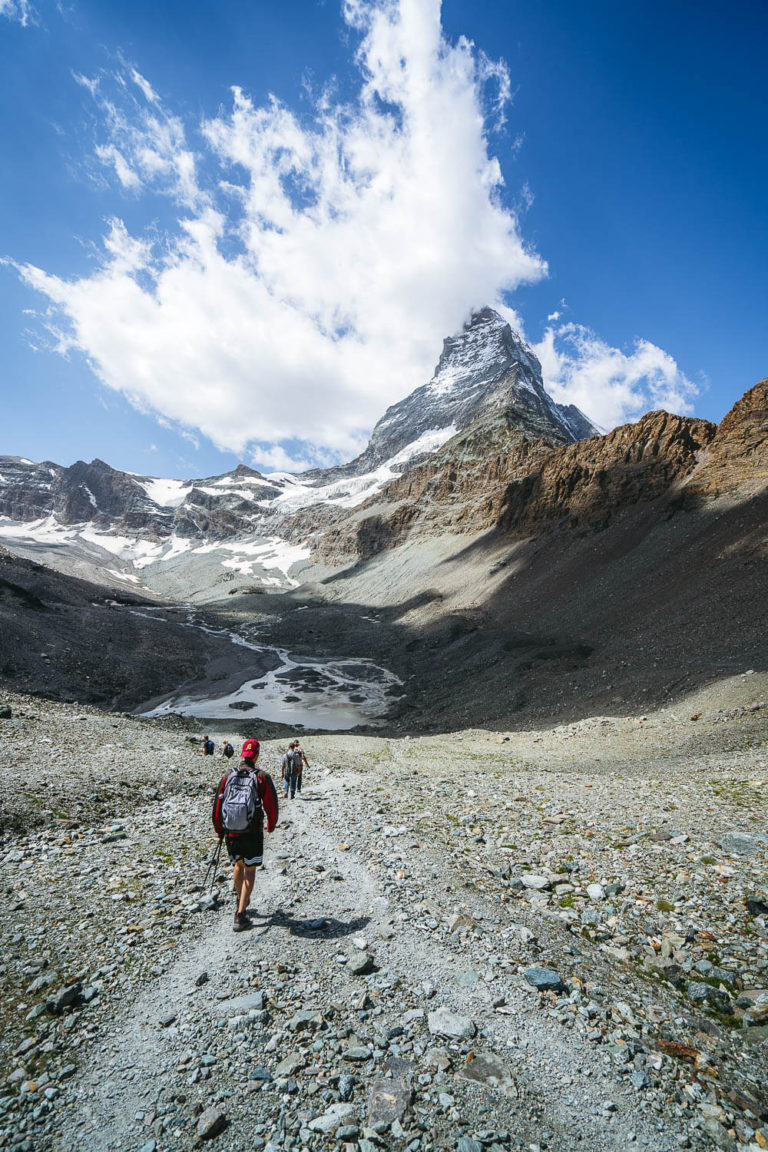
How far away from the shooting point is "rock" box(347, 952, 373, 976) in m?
6.45

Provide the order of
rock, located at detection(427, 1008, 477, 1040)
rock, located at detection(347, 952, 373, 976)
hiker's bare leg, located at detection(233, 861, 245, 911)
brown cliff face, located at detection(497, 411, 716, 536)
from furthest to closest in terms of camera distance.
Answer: brown cliff face, located at detection(497, 411, 716, 536), hiker's bare leg, located at detection(233, 861, 245, 911), rock, located at detection(347, 952, 373, 976), rock, located at detection(427, 1008, 477, 1040)

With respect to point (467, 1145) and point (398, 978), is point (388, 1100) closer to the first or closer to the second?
point (467, 1145)

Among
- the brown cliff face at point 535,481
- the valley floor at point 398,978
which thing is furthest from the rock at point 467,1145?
the brown cliff face at point 535,481

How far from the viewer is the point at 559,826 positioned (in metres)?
11.0

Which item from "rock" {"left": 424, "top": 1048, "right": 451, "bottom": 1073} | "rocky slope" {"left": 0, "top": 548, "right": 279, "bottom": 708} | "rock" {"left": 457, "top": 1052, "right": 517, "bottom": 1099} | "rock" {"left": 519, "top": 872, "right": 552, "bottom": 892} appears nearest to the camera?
"rock" {"left": 457, "top": 1052, "right": 517, "bottom": 1099}

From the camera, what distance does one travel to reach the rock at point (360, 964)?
21.2 feet

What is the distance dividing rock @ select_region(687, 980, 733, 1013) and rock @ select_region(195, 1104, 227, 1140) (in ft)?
17.3

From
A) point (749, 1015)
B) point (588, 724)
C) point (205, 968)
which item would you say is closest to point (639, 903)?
point (749, 1015)

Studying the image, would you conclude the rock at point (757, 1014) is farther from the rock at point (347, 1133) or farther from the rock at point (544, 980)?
the rock at point (347, 1133)

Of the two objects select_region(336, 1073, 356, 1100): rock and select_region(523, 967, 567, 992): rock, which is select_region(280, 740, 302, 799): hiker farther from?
select_region(336, 1073, 356, 1100): rock

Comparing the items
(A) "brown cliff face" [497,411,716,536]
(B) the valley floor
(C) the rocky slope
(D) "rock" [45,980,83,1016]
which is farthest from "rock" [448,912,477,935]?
(A) "brown cliff face" [497,411,716,536]

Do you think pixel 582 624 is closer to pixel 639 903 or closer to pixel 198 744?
pixel 198 744

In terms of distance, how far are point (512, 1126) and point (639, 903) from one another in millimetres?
4381

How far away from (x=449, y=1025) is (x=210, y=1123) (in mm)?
2545
